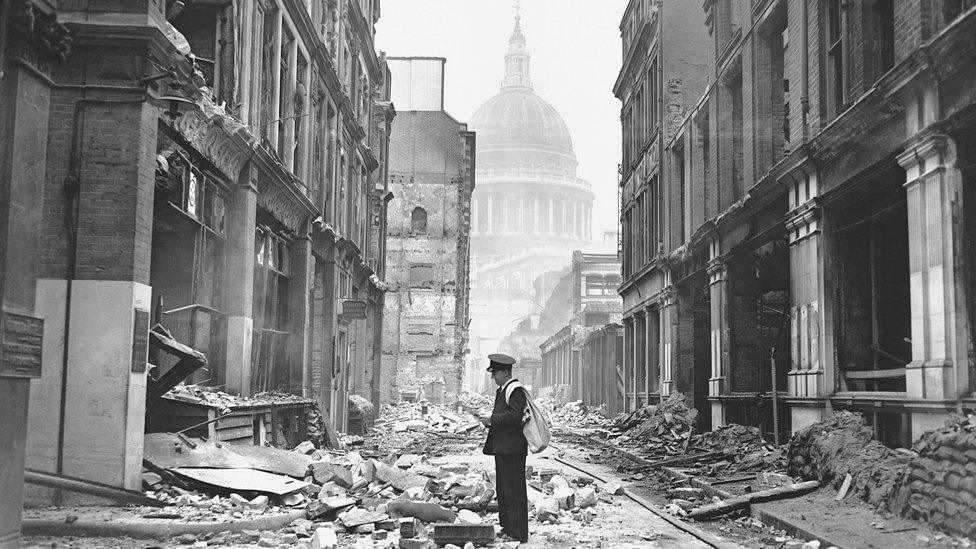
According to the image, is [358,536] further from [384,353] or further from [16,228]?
[384,353]

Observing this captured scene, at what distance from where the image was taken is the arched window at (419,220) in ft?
172

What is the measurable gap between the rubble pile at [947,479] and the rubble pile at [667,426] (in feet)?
38.1

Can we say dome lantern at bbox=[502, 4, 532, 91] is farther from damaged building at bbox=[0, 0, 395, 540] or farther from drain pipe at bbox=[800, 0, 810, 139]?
drain pipe at bbox=[800, 0, 810, 139]

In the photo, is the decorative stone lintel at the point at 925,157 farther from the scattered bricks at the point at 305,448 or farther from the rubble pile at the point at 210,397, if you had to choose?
the scattered bricks at the point at 305,448

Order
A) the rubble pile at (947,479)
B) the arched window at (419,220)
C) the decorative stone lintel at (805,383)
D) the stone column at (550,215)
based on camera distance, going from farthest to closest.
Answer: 1. the stone column at (550,215)
2. the arched window at (419,220)
3. the decorative stone lintel at (805,383)
4. the rubble pile at (947,479)

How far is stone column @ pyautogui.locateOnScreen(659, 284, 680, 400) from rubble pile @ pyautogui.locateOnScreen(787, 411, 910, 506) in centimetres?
1297

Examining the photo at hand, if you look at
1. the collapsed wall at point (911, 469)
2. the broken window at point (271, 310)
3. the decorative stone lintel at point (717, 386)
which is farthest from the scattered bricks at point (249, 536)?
the decorative stone lintel at point (717, 386)

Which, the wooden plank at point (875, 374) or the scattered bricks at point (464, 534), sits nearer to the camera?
the scattered bricks at point (464, 534)

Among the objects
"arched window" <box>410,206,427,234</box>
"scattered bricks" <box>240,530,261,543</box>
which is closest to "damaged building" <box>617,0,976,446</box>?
"scattered bricks" <box>240,530,261,543</box>

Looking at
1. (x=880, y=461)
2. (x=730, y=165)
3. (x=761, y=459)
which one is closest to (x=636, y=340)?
(x=730, y=165)

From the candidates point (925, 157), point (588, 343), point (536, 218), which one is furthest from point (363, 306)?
point (536, 218)

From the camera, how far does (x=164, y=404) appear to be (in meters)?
12.3

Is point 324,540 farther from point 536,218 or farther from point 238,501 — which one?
point 536,218

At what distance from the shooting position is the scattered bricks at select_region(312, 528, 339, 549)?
28.0ft
